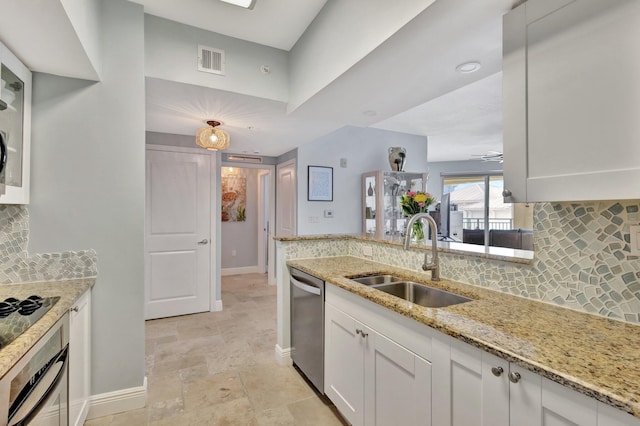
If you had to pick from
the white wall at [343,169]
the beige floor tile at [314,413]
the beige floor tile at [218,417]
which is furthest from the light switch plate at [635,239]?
the white wall at [343,169]

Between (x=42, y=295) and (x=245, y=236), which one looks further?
(x=245, y=236)

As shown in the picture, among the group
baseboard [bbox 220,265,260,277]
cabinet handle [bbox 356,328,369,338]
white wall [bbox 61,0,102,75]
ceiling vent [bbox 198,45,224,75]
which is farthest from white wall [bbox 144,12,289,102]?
baseboard [bbox 220,265,260,277]

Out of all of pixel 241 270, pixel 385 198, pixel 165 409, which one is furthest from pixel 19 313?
pixel 241 270

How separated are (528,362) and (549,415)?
154 millimetres

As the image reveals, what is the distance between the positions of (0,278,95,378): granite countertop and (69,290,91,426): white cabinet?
7cm

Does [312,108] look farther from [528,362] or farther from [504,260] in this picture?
[528,362]

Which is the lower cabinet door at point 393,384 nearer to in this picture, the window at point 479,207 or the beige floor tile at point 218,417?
the beige floor tile at point 218,417

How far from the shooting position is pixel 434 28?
145 cm

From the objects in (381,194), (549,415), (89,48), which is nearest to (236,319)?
(381,194)

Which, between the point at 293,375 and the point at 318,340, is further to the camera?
the point at 293,375

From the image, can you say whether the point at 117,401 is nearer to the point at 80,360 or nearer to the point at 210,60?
the point at 80,360

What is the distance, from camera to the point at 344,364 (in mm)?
1811

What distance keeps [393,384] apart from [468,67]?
1.78 metres

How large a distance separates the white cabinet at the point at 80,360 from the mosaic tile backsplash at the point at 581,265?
7.07 feet
